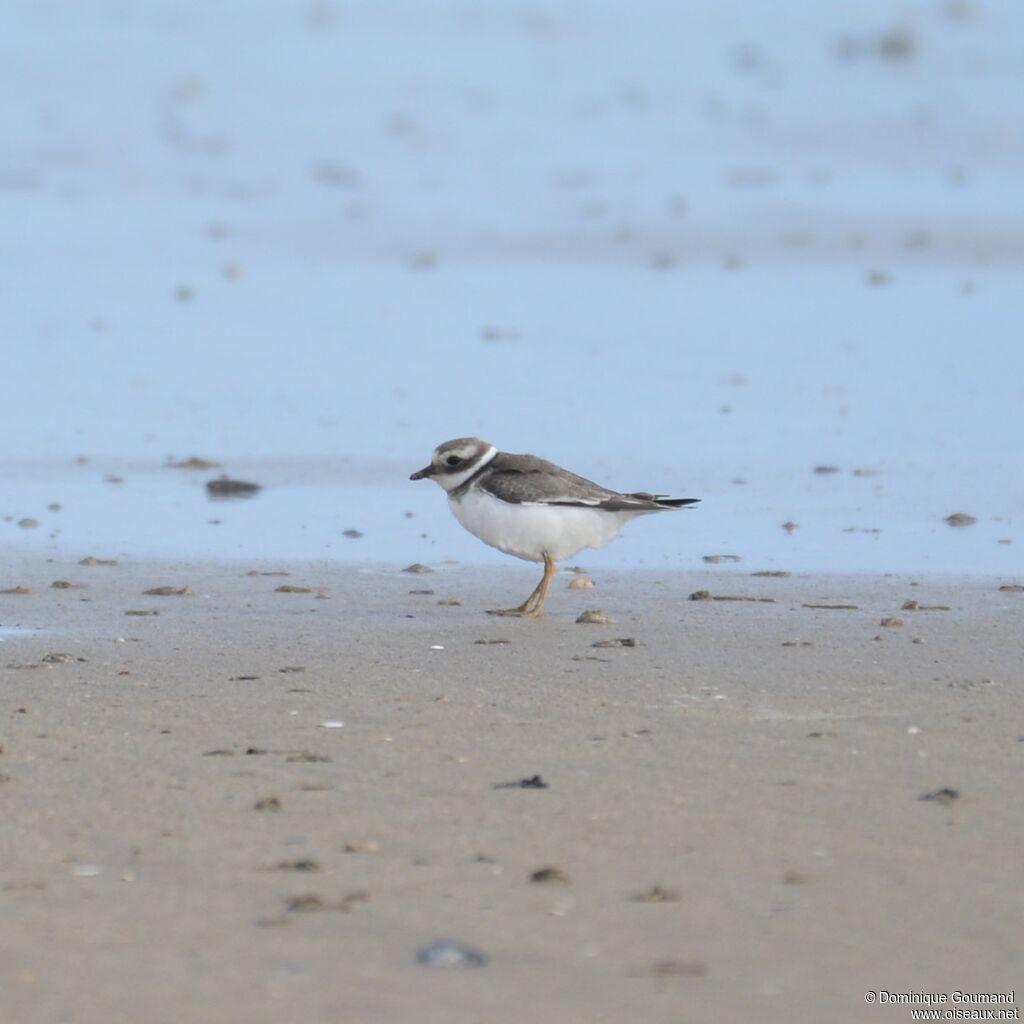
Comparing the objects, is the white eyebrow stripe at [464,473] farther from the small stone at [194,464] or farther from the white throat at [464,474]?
the small stone at [194,464]

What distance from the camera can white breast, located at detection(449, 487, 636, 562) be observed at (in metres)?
7.00

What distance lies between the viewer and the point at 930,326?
12.5m

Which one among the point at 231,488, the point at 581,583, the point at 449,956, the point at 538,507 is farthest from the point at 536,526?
the point at 449,956

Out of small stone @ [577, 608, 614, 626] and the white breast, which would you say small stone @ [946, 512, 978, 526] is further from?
small stone @ [577, 608, 614, 626]

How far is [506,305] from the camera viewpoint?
13.2 m

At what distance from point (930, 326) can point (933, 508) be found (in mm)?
4357

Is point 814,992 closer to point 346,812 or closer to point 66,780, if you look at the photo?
point 346,812

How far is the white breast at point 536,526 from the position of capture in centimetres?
700

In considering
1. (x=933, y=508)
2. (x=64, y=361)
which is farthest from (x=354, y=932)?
(x=64, y=361)

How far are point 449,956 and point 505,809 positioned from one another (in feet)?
2.76

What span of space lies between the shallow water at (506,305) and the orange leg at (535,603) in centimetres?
76

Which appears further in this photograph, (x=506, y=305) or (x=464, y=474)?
(x=506, y=305)

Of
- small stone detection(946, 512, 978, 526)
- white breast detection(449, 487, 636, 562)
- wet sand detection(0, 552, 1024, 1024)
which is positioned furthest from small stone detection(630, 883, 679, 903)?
small stone detection(946, 512, 978, 526)

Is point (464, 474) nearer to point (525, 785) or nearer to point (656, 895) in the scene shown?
point (525, 785)
